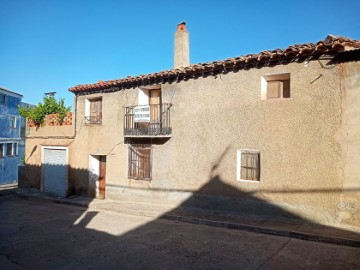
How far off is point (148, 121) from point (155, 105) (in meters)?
0.83

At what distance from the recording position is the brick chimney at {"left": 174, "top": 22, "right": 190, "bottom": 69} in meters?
12.8

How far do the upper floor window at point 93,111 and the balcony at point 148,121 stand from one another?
2.23m

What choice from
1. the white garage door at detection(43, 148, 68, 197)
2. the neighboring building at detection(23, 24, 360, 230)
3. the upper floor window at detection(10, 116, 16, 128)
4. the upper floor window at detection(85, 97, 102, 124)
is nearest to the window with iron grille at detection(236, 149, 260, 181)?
the neighboring building at detection(23, 24, 360, 230)

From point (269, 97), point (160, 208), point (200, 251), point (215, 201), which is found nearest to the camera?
point (200, 251)

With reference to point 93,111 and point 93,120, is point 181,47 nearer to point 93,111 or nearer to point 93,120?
point 93,111

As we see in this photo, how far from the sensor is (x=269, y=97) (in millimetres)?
9359

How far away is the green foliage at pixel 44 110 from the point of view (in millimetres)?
16688

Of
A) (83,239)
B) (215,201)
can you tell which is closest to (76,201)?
(83,239)

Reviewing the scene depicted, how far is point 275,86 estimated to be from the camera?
9273mm

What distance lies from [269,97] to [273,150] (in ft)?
5.87

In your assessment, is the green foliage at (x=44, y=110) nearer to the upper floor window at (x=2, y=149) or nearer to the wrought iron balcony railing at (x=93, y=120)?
the wrought iron balcony railing at (x=93, y=120)

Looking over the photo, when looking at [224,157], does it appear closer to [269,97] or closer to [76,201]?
[269,97]

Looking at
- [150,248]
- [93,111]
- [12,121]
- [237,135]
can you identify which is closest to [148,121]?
[237,135]

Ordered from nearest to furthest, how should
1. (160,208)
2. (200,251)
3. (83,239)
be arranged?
(200,251) < (83,239) < (160,208)
